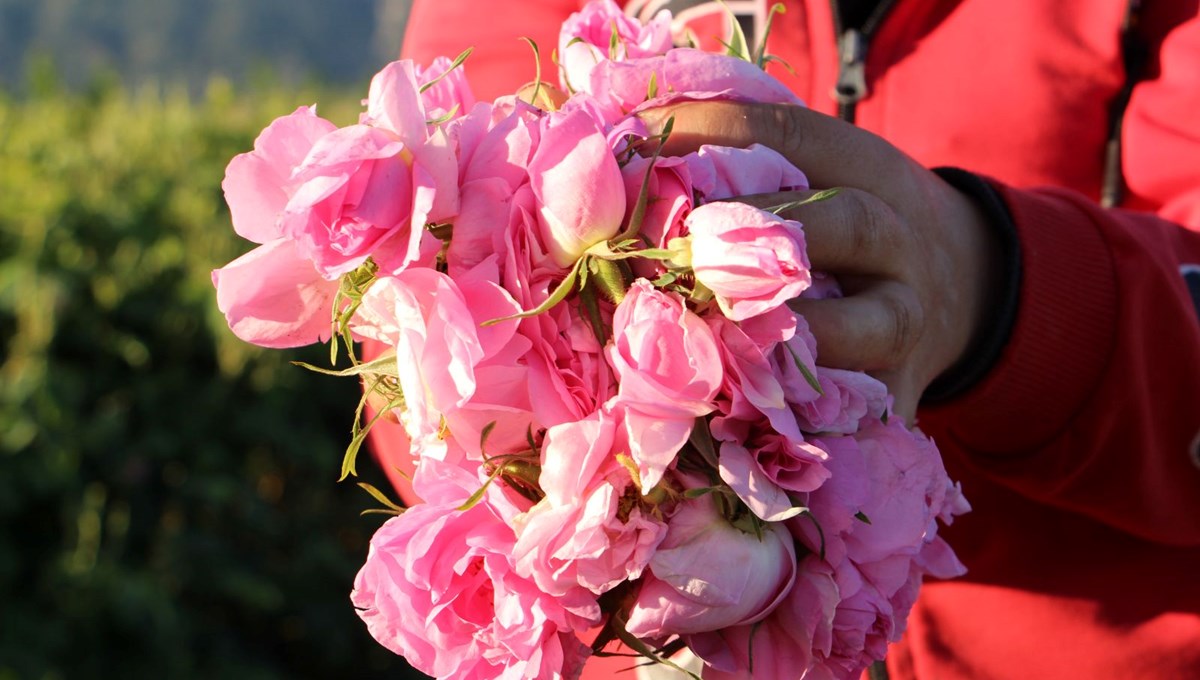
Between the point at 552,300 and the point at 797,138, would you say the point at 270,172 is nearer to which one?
the point at 552,300

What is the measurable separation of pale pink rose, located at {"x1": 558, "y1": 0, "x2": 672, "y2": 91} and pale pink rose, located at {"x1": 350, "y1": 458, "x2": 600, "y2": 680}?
0.41 m

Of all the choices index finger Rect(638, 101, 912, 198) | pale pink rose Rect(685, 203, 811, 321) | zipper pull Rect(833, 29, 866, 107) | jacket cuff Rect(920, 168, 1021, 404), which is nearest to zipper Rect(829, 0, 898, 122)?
zipper pull Rect(833, 29, 866, 107)

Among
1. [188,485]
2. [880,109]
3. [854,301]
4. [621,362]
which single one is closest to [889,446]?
[854,301]

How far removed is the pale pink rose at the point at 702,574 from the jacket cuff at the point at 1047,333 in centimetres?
42

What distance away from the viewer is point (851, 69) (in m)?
1.46

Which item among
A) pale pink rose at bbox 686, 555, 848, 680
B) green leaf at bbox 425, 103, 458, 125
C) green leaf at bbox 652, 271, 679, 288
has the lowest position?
pale pink rose at bbox 686, 555, 848, 680

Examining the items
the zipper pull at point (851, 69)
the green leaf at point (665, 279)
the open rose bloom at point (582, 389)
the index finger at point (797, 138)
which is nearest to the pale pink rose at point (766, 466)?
the open rose bloom at point (582, 389)

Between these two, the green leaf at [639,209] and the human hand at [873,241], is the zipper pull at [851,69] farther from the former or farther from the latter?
the green leaf at [639,209]

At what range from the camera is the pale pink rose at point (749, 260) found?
2.62 ft

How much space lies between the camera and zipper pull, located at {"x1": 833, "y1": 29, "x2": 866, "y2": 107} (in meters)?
1.45

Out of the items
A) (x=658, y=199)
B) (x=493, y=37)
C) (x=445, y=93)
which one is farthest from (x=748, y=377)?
(x=493, y=37)

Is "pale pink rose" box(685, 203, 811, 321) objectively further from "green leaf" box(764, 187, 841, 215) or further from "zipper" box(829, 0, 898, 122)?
"zipper" box(829, 0, 898, 122)

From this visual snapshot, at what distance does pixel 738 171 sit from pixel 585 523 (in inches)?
11.8

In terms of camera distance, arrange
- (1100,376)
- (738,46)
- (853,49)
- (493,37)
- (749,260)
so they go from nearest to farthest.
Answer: (749,260) < (738,46) < (1100,376) < (853,49) < (493,37)
